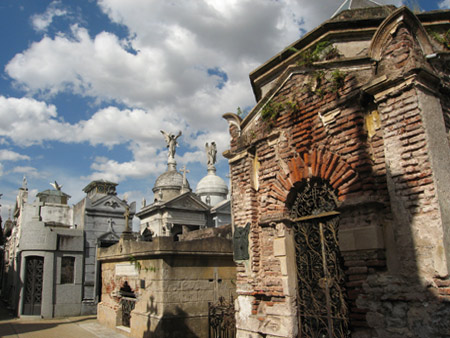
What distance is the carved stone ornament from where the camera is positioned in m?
7.52

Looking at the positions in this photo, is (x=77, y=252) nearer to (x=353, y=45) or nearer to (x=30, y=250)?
(x=30, y=250)

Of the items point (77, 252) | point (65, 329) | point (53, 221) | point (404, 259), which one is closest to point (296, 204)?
point (404, 259)

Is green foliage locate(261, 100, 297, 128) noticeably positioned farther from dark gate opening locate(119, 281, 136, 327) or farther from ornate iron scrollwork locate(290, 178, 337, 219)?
dark gate opening locate(119, 281, 136, 327)

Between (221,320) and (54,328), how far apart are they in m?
7.29

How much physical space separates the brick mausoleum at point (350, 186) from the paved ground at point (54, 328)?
6.55 m

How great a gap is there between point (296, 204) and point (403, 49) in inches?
123

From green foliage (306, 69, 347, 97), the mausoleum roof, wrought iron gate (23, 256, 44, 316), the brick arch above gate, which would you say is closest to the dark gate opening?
wrought iron gate (23, 256, 44, 316)

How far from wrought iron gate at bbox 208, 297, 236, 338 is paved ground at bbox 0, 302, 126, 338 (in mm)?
2986

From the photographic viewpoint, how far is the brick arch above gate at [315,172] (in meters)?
5.89

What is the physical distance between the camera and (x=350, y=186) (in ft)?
19.0

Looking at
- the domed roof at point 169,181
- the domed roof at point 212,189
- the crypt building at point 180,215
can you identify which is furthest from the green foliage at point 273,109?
the domed roof at point 212,189

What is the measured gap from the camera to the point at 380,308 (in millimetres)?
5141

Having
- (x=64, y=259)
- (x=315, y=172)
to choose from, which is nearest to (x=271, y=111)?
(x=315, y=172)

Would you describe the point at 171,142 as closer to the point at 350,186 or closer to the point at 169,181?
the point at 169,181
